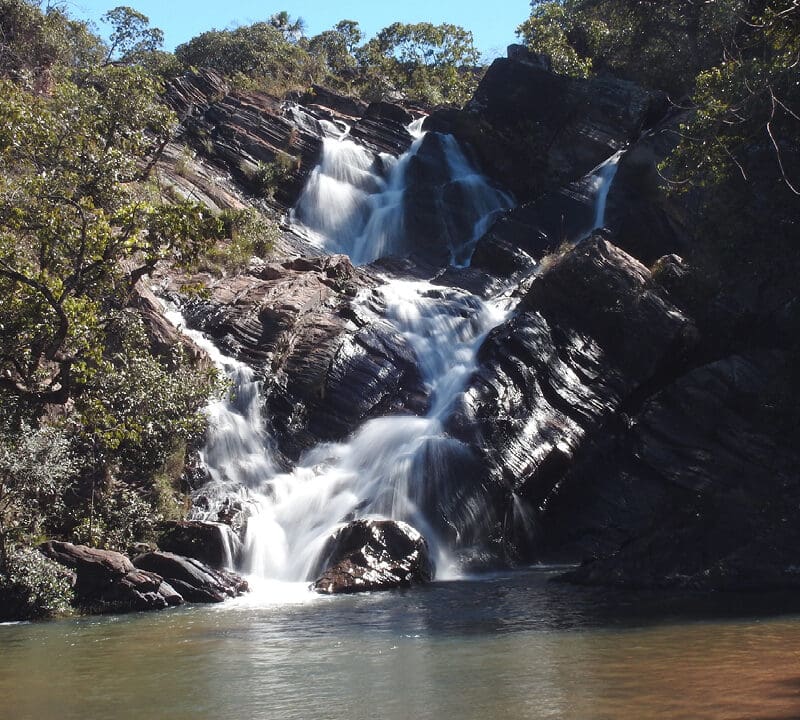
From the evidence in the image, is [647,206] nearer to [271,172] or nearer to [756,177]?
[756,177]

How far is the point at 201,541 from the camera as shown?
57.0 ft

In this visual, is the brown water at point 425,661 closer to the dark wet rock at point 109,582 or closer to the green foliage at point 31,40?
the dark wet rock at point 109,582

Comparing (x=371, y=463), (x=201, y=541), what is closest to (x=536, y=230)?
(x=371, y=463)

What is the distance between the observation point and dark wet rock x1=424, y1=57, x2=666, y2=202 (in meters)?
39.2

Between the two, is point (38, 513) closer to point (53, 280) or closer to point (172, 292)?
point (53, 280)

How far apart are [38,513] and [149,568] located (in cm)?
251

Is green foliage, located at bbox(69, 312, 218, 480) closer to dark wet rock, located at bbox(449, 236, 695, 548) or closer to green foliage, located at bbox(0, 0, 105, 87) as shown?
dark wet rock, located at bbox(449, 236, 695, 548)

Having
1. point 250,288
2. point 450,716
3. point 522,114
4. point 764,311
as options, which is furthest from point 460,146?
point 450,716

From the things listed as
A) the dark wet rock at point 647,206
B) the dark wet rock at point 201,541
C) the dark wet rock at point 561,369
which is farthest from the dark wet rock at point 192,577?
the dark wet rock at point 647,206

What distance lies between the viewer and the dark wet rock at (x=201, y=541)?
1723 cm

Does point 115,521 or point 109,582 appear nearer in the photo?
point 109,582

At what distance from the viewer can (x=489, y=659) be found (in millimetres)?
9484

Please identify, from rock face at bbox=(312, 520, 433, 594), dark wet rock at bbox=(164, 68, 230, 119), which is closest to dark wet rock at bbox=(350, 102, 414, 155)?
dark wet rock at bbox=(164, 68, 230, 119)

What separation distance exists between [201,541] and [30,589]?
3925 mm
